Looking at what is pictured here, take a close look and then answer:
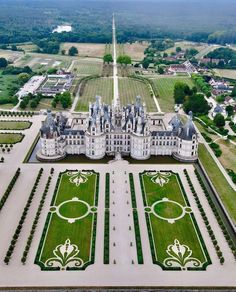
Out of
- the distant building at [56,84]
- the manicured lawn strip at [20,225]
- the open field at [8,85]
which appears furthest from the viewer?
the distant building at [56,84]

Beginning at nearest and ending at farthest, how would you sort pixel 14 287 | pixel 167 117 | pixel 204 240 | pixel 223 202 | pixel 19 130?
pixel 14 287, pixel 204 240, pixel 223 202, pixel 19 130, pixel 167 117

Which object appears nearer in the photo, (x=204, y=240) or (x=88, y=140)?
(x=204, y=240)

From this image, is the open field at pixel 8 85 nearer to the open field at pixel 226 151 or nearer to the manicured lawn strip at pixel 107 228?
the open field at pixel 226 151

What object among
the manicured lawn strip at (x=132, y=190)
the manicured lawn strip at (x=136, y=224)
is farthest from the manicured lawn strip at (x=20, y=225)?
the manicured lawn strip at (x=136, y=224)

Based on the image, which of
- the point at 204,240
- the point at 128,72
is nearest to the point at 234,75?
the point at 128,72

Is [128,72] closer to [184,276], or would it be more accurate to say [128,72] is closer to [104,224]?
[104,224]

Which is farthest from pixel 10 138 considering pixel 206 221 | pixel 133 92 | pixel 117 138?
pixel 133 92
